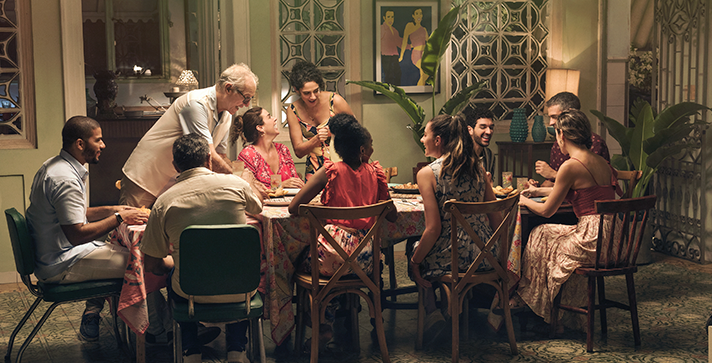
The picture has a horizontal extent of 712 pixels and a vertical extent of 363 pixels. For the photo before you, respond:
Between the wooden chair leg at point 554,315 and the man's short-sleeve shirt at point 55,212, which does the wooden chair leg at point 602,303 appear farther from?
the man's short-sleeve shirt at point 55,212

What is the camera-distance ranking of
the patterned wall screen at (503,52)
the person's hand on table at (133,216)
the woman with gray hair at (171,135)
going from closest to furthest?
the person's hand on table at (133,216) → the woman with gray hair at (171,135) → the patterned wall screen at (503,52)

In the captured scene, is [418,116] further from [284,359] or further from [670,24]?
[284,359]

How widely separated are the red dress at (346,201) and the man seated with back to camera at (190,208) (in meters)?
0.44

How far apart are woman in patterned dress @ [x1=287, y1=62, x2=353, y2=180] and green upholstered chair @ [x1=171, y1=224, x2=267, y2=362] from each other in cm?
186

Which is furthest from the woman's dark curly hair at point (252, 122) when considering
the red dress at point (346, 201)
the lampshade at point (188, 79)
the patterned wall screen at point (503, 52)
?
the lampshade at point (188, 79)

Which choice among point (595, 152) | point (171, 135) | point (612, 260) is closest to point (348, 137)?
point (171, 135)

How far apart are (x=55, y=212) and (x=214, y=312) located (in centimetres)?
99

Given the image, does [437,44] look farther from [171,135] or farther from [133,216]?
[133,216]

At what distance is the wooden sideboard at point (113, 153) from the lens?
7.33 metres

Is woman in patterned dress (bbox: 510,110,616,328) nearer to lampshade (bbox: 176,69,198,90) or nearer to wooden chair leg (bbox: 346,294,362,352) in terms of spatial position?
wooden chair leg (bbox: 346,294,362,352)

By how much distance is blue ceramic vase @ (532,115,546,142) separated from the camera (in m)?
5.76

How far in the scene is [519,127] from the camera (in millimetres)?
5812

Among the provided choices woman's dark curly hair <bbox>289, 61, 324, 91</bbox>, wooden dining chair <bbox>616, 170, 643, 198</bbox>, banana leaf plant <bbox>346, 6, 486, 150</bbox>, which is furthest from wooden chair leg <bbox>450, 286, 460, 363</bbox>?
banana leaf plant <bbox>346, 6, 486, 150</bbox>

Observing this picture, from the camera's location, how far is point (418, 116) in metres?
5.67
